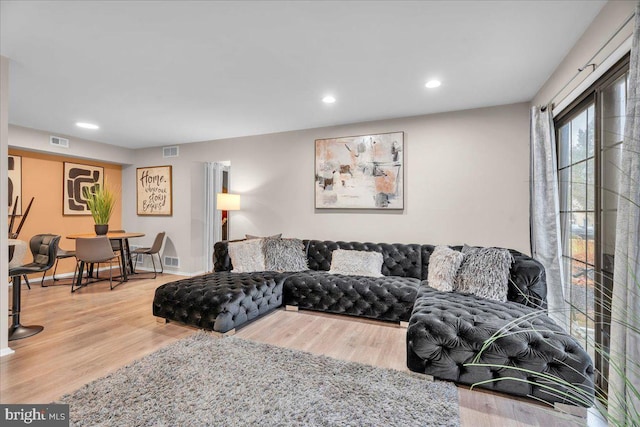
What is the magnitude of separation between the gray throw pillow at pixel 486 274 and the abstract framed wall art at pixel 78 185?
6.35 metres

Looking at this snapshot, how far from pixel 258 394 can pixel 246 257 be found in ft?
7.13

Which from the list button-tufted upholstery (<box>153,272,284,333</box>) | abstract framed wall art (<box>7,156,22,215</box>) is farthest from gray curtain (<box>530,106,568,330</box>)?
abstract framed wall art (<box>7,156,22,215</box>)

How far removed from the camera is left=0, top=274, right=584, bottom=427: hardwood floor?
1.87 m

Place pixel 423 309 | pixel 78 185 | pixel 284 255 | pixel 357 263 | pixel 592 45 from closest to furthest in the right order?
pixel 592 45
pixel 423 309
pixel 357 263
pixel 284 255
pixel 78 185

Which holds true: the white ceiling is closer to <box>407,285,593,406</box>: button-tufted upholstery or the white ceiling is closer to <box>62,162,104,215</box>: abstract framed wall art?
<box>62,162,104,215</box>: abstract framed wall art

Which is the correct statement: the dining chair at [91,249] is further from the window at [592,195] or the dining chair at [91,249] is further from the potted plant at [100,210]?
the window at [592,195]

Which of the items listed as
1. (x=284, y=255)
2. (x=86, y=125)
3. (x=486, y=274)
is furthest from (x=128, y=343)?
(x=86, y=125)

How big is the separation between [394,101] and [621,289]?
106 inches

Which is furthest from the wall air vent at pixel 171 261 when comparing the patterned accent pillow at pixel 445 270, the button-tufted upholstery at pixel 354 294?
the patterned accent pillow at pixel 445 270

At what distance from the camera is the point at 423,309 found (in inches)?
92.0

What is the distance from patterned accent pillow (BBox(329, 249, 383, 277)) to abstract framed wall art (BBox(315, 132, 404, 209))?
0.73 m

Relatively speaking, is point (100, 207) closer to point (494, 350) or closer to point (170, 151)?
point (170, 151)

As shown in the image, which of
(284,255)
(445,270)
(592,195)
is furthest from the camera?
(284,255)

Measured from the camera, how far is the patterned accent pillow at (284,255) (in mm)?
3904
